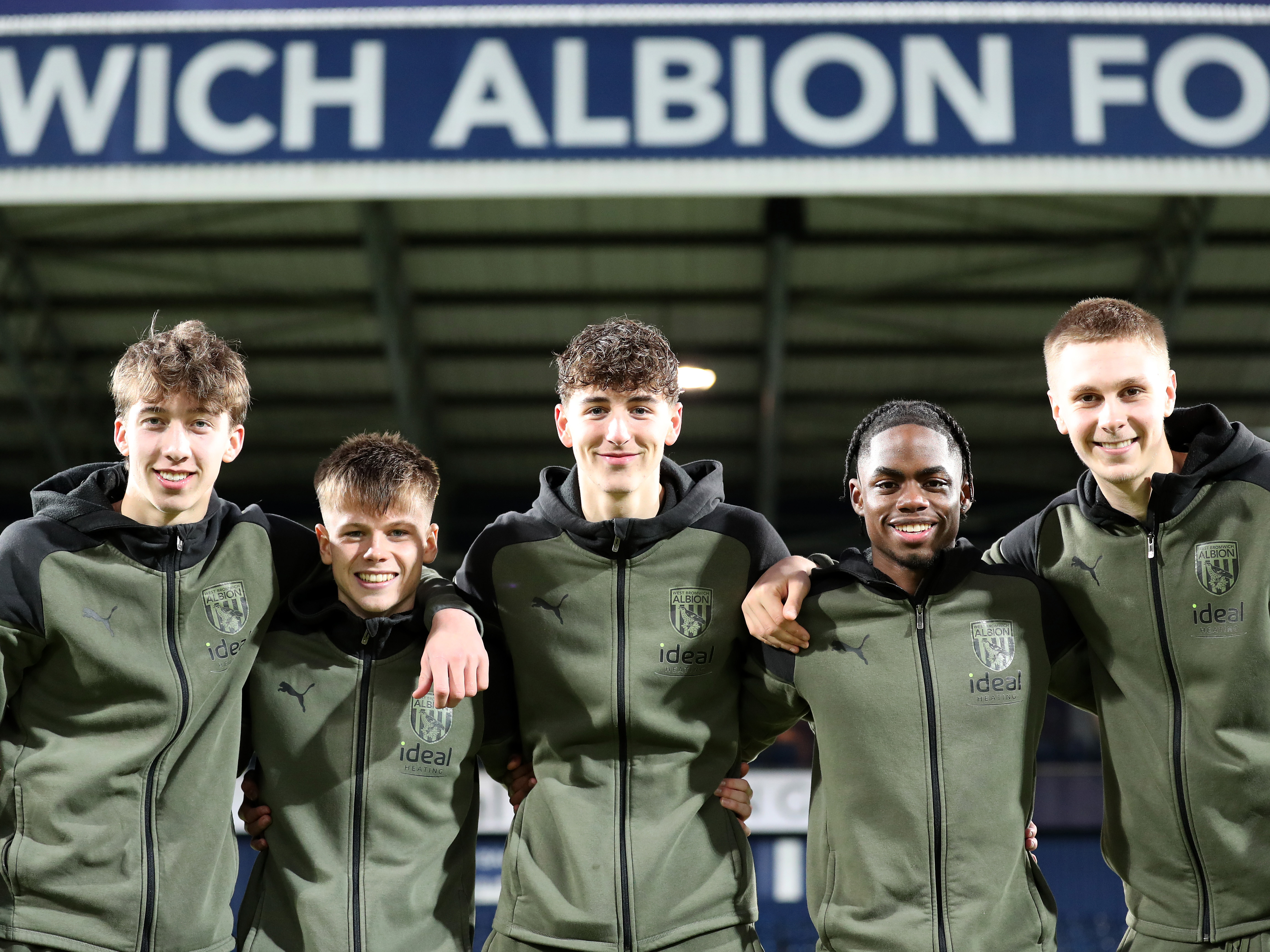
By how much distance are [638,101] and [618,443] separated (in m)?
6.98

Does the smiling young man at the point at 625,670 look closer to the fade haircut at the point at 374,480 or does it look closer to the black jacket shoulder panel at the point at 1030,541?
the fade haircut at the point at 374,480

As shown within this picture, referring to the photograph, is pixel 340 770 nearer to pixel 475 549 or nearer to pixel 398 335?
pixel 475 549

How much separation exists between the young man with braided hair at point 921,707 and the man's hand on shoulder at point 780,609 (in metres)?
0.04

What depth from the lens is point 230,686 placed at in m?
3.30

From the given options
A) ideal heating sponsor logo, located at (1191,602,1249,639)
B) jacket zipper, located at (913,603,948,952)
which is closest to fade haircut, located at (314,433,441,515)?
jacket zipper, located at (913,603,948,952)

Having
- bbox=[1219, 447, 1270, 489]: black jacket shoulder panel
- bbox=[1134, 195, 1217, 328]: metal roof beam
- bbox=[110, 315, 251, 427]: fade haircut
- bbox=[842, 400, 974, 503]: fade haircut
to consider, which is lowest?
bbox=[1219, 447, 1270, 489]: black jacket shoulder panel

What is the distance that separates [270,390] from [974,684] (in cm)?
1264

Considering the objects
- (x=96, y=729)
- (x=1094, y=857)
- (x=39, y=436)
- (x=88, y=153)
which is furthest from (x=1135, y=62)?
(x=39, y=436)

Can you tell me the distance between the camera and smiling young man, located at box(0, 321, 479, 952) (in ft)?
9.95

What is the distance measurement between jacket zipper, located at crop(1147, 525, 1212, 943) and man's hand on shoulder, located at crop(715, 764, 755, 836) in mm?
1126

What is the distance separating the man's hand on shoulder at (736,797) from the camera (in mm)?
3348

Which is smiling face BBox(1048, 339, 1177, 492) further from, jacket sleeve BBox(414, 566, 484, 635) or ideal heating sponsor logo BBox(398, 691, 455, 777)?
ideal heating sponsor logo BBox(398, 691, 455, 777)

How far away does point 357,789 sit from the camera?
3303 millimetres

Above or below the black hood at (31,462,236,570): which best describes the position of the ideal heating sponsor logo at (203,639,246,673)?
A: below
